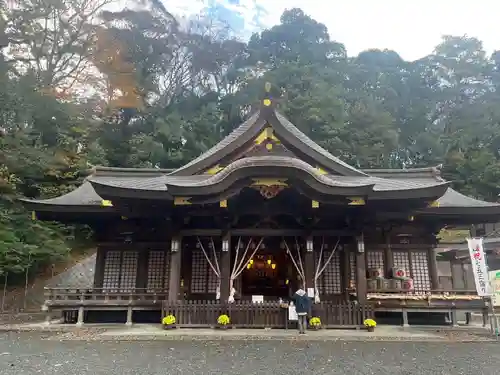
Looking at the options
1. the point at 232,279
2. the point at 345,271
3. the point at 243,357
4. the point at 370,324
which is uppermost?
the point at 345,271

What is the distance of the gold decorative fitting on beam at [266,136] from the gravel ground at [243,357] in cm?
675

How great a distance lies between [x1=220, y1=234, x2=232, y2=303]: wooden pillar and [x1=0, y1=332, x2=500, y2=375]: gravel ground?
2304 millimetres

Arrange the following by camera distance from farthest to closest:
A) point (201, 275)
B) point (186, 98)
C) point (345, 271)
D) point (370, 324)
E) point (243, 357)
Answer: point (186, 98)
point (201, 275)
point (345, 271)
point (370, 324)
point (243, 357)

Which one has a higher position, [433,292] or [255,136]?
[255,136]

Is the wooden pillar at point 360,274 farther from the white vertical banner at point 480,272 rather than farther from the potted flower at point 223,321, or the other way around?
the potted flower at point 223,321

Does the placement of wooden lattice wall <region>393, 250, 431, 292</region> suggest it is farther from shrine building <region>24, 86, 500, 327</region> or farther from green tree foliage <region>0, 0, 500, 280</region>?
green tree foliage <region>0, 0, 500, 280</region>

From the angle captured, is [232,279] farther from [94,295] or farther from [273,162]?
[94,295]

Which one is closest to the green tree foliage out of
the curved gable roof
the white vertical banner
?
the curved gable roof

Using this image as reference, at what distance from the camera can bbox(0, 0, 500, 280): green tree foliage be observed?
2475 centimetres

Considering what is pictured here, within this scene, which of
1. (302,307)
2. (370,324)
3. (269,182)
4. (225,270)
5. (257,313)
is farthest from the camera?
(225,270)

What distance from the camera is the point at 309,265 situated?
11.7 m

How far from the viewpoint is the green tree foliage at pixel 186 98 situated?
24750 mm

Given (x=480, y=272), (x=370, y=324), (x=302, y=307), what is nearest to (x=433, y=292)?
(x=480, y=272)

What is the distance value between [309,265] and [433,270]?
511 cm
